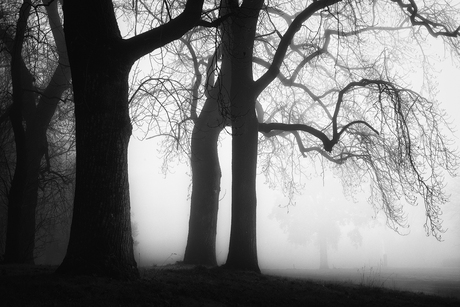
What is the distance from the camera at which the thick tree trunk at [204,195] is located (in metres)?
9.72

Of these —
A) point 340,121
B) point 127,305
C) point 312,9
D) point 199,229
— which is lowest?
point 127,305

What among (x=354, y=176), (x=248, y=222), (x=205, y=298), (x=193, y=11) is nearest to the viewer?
(x=205, y=298)

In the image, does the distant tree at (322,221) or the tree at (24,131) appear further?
the distant tree at (322,221)

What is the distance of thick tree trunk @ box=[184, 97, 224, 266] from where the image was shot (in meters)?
9.72

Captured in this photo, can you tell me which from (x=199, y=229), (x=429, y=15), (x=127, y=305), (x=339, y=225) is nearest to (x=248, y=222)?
(x=199, y=229)

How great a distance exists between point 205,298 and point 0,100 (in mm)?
8141

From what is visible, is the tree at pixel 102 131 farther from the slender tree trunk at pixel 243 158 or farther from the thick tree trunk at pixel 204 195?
the thick tree trunk at pixel 204 195

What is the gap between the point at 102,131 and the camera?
5.14 meters

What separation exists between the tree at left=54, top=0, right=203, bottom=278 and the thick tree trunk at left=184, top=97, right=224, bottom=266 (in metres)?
4.22

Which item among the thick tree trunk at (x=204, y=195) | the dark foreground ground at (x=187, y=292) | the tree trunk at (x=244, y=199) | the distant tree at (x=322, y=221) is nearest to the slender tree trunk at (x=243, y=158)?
the tree trunk at (x=244, y=199)

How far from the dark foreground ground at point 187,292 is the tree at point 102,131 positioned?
394 mm

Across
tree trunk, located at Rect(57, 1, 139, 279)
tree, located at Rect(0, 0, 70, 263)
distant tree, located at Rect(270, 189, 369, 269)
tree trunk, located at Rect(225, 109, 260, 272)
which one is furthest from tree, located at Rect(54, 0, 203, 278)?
distant tree, located at Rect(270, 189, 369, 269)

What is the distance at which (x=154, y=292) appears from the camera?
4496 millimetres

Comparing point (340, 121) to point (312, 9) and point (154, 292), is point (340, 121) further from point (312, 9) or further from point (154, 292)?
point (154, 292)
